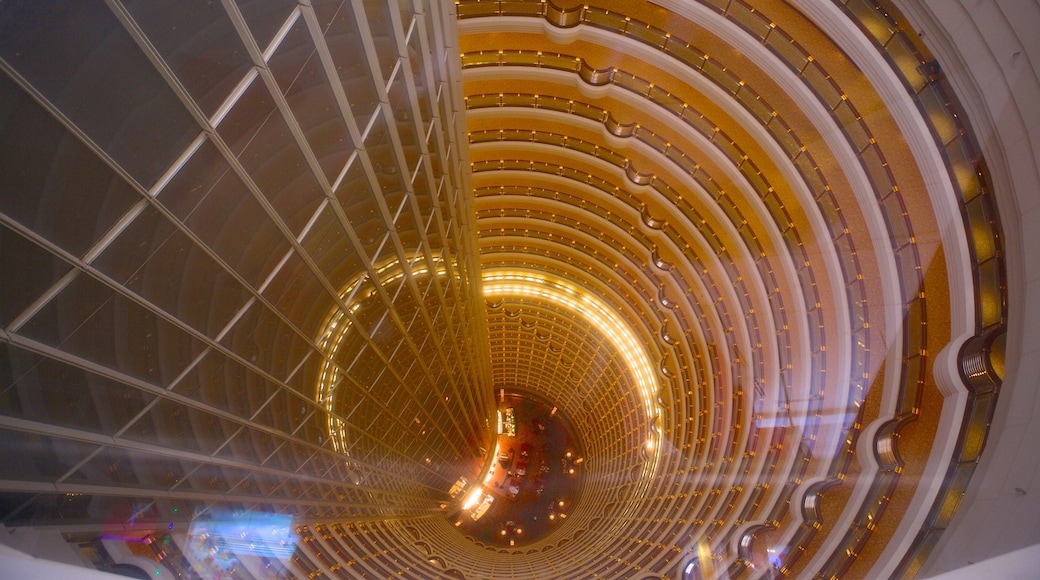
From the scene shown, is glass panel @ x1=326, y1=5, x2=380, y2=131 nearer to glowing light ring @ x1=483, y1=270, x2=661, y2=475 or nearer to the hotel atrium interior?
the hotel atrium interior

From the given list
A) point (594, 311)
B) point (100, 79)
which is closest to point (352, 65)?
point (100, 79)

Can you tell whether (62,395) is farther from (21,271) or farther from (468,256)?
(468,256)

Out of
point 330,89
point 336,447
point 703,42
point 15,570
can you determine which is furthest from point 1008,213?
point 336,447

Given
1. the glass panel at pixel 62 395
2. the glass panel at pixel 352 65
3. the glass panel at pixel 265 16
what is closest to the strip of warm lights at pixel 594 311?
the glass panel at pixel 352 65

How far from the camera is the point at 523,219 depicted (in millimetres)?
27859

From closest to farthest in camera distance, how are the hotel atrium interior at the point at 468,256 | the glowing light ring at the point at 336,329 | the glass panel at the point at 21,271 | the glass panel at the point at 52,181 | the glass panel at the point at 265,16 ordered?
the glass panel at the point at 52,181, the glass panel at the point at 21,271, the glass panel at the point at 265,16, the hotel atrium interior at the point at 468,256, the glowing light ring at the point at 336,329

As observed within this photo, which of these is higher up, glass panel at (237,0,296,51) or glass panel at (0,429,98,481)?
glass panel at (237,0,296,51)

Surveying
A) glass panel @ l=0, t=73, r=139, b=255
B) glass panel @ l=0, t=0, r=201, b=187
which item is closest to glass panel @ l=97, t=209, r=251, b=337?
glass panel @ l=0, t=73, r=139, b=255

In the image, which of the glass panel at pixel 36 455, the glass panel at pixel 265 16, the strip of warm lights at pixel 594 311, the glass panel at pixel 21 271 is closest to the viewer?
the glass panel at pixel 21 271

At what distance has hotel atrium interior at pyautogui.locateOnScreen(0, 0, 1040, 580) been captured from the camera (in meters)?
6.69

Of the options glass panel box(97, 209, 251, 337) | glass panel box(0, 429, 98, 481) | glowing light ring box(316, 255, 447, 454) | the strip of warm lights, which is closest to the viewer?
glass panel box(97, 209, 251, 337)

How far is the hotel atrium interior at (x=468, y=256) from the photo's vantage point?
6.69 meters

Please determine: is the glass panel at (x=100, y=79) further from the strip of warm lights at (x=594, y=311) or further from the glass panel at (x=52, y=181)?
the strip of warm lights at (x=594, y=311)

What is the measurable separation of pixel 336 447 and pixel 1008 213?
17427 millimetres
